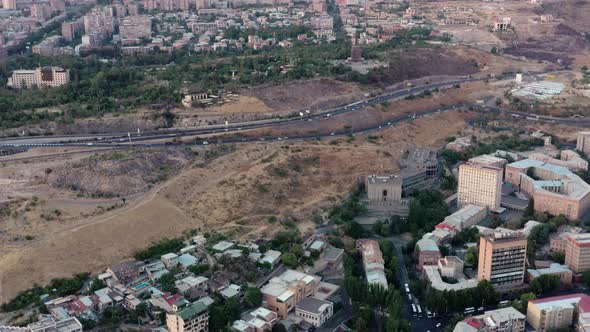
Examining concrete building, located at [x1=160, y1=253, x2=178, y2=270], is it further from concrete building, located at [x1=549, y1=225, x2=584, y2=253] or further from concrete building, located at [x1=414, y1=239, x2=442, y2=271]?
concrete building, located at [x1=549, y1=225, x2=584, y2=253]

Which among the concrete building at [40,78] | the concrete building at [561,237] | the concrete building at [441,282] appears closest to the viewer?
the concrete building at [441,282]

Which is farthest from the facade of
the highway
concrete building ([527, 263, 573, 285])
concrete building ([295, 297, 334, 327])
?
concrete building ([295, 297, 334, 327])

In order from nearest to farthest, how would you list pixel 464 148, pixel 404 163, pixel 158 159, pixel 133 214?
1. pixel 133 214
2. pixel 158 159
3. pixel 404 163
4. pixel 464 148

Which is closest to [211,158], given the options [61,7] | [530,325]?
[530,325]

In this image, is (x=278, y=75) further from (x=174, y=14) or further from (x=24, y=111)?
(x=174, y=14)

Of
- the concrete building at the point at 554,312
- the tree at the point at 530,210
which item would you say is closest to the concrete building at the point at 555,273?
the concrete building at the point at 554,312

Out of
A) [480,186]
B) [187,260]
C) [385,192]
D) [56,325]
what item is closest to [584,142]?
[480,186]

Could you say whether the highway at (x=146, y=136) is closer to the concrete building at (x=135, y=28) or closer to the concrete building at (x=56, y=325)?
the concrete building at (x=56, y=325)
